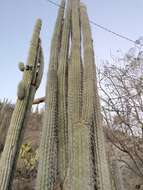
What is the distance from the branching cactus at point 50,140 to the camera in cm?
243

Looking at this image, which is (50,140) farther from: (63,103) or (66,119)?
(63,103)

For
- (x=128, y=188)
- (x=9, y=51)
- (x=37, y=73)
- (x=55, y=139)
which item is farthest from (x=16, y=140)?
(x=128, y=188)

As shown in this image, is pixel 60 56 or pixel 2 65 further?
pixel 2 65

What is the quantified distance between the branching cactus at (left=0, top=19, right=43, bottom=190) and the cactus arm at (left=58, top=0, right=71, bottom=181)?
0.34 metres

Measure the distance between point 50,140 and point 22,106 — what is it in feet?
1.93

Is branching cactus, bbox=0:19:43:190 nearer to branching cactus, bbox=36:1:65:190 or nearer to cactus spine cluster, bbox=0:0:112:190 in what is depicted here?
cactus spine cluster, bbox=0:0:112:190

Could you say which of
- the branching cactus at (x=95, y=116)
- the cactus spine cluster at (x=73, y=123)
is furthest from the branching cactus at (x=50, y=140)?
the branching cactus at (x=95, y=116)

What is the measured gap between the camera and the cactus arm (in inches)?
104

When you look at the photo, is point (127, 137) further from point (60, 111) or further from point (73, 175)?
point (73, 175)

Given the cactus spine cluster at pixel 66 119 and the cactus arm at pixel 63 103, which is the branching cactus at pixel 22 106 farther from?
the cactus arm at pixel 63 103

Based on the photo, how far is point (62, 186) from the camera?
2441 mm

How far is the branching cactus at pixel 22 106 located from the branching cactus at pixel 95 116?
760mm

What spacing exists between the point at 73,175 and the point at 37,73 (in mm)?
1605

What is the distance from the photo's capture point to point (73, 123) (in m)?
2.59
